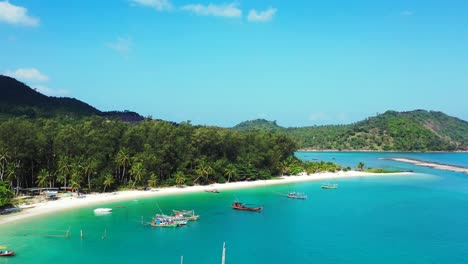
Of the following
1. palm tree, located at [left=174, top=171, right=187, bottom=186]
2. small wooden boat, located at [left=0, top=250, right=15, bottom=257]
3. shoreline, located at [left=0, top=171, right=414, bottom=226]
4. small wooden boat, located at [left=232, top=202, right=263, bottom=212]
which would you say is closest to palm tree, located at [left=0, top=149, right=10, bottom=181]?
shoreline, located at [left=0, top=171, right=414, bottom=226]

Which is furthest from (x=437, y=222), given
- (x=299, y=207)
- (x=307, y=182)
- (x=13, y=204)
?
(x=13, y=204)

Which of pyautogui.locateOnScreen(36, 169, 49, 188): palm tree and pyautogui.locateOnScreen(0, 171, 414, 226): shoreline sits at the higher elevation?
pyautogui.locateOnScreen(36, 169, 49, 188): palm tree

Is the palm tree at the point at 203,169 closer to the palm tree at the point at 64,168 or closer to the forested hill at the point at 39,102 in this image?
the palm tree at the point at 64,168

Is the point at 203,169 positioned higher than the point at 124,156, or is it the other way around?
the point at 124,156

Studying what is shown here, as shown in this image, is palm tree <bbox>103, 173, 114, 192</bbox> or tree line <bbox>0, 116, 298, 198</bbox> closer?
tree line <bbox>0, 116, 298, 198</bbox>

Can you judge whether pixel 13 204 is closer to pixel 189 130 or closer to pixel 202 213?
pixel 202 213

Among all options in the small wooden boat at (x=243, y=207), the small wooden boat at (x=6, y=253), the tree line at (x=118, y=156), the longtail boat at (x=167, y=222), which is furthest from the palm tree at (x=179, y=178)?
the small wooden boat at (x=6, y=253)

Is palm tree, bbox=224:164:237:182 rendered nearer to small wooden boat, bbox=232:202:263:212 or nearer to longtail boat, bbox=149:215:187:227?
small wooden boat, bbox=232:202:263:212

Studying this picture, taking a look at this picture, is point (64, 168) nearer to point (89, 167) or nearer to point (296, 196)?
point (89, 167)

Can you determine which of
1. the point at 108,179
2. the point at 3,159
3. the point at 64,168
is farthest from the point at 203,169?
the point at 3,159

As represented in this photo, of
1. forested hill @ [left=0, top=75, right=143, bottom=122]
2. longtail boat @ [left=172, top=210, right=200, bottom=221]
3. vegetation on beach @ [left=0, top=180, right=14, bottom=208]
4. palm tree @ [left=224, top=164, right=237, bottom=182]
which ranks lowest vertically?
longtail boat @ [left=172, top=210, right=200, bottom=221]
